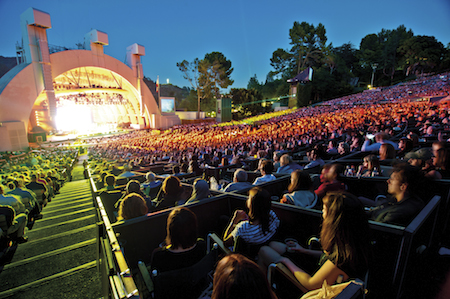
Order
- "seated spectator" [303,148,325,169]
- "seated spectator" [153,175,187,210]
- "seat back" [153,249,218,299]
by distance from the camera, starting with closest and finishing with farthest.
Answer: "seat back" [153,249,218,299]
"seated spectator" [153,175,187,210]
"seated spectator" [303,148,325,169]

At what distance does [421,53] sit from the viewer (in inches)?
1820

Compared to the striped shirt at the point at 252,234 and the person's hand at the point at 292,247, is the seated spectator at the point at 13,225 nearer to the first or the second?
the striped shirt at the point at 252,234

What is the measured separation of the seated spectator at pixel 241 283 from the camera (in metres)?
0.98

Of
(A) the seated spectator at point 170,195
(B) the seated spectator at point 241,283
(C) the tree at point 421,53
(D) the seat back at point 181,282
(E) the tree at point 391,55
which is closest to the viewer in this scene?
(B) the seated spectator at point 241,283

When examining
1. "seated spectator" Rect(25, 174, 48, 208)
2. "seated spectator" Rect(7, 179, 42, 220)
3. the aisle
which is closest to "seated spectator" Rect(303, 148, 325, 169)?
the aisle

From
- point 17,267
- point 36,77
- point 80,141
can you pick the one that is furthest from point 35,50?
point 17,267

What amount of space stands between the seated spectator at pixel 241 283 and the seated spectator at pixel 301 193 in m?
2.03

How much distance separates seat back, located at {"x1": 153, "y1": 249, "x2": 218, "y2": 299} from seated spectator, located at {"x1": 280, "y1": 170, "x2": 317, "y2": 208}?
4.97ft

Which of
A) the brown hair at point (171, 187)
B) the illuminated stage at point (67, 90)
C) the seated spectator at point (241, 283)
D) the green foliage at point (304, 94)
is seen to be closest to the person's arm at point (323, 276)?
the seated spectator at point (241, 283)

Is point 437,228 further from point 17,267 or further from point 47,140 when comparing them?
point 47,140

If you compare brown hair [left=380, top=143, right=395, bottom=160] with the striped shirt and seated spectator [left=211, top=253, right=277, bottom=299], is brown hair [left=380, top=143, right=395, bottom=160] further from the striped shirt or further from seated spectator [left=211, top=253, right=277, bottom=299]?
seated spectator [left=211, top=253, right=277, bottom=299]

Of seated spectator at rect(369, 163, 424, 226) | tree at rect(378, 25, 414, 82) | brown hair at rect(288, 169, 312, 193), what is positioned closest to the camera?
seated spectator at rect(369, 163, 424, 226)

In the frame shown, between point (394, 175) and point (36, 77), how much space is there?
32.0 meters

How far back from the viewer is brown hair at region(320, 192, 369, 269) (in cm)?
153
